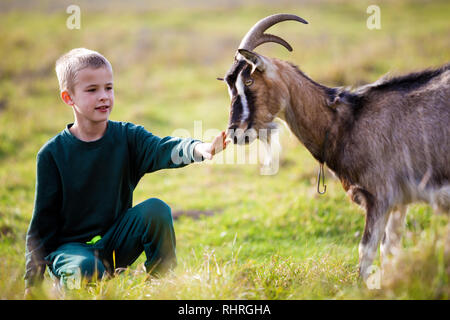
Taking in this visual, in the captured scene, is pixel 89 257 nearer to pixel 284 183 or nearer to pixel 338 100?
pixel 338 100

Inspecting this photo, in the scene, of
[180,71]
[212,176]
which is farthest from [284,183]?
[180,71]

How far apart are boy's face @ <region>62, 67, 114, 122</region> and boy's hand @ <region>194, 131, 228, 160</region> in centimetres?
73

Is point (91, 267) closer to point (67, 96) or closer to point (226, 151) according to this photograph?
point (67, 96)

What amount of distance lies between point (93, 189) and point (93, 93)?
0.71m

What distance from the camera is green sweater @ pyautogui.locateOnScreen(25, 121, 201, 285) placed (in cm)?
325

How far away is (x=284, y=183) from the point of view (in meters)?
6.97

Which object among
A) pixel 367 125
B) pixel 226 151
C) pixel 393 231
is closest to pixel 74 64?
pixel 367 125

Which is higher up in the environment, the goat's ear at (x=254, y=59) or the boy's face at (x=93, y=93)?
→ the goat's ear at (x=254, y=59)

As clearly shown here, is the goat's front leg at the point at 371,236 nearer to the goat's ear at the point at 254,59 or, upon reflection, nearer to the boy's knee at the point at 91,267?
the goat's ear at the point at 254,59

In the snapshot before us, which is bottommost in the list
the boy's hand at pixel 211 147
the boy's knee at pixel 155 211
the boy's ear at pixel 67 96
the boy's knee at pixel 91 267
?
the boy's knee at pixel 91 267

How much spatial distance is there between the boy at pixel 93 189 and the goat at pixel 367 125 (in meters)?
0.64

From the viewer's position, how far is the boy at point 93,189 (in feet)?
10.6

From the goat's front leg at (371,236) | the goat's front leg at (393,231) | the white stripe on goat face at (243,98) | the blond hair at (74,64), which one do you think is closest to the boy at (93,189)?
the blond hair at (74,64)
